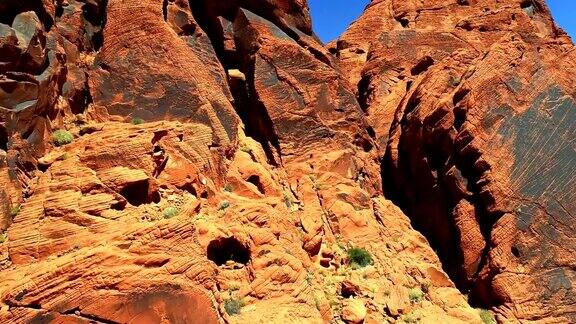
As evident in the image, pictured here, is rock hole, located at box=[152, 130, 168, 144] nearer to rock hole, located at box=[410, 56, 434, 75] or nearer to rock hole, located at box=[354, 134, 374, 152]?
rock hole, located at box=[354, 134, 374, 152]

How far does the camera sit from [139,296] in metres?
14.1

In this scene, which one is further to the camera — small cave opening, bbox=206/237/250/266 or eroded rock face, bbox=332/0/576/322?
eroded rock face, bbox=332/0/576/322

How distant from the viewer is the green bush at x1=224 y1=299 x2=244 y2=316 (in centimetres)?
1645

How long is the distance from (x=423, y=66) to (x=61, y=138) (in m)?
21.3

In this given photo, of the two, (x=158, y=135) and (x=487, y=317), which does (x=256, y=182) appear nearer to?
(x=158, y=135)

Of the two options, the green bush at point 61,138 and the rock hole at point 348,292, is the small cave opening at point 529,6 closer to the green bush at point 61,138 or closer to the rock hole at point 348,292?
the rock hole at point 348,292

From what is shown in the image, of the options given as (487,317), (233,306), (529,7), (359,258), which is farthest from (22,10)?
(529,7)

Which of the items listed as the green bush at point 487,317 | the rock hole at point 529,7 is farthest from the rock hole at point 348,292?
the rock hole at point 529,7

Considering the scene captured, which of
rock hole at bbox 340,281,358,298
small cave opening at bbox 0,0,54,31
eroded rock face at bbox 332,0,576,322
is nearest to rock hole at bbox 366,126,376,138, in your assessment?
eroded rock face at bbox 332,0,576,322

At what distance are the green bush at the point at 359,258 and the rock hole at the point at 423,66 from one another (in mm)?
15039

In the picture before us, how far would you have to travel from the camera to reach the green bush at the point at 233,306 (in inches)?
648

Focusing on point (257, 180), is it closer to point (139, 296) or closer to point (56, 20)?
point (139, 296)

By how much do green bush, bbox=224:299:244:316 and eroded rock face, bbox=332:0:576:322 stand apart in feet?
35.8

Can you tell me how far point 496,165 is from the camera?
78.2ft
